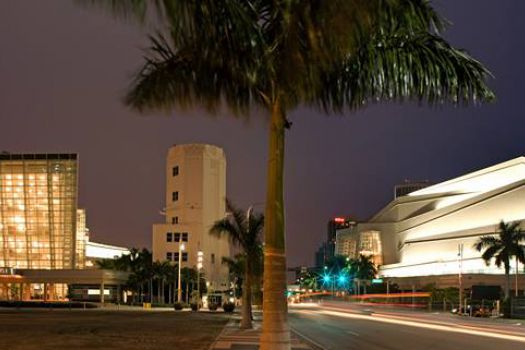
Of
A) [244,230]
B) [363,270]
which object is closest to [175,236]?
[363,270]

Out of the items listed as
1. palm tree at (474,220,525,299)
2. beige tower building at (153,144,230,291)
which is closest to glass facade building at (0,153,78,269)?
beige tower building at (153,144,230,291)

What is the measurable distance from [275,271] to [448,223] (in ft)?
505

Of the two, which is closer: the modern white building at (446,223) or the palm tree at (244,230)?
the palm tree at (244,230)

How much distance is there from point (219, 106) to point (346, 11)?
2688mm

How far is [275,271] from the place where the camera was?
25.8 ft

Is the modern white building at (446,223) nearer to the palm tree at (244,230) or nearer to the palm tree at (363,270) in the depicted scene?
the palm tree at (363,270)

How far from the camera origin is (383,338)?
105 ft

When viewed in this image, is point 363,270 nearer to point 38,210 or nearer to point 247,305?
point 38,210

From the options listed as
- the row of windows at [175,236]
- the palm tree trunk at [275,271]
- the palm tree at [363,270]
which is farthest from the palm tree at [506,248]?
the palm tree at [363,270]

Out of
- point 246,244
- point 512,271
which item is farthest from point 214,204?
point 246,244

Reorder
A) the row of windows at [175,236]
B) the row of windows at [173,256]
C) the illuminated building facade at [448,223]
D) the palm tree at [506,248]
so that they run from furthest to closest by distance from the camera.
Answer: the illuminated building facade at [448,223] → the row of windows at [175,236] → the row of windows at [173,256] → the palm tree at [506,248]

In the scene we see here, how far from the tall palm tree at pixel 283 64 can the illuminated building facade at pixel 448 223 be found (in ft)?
352

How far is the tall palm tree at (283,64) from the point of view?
260 inches

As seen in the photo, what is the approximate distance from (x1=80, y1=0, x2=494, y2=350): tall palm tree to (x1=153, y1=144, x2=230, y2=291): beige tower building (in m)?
107
